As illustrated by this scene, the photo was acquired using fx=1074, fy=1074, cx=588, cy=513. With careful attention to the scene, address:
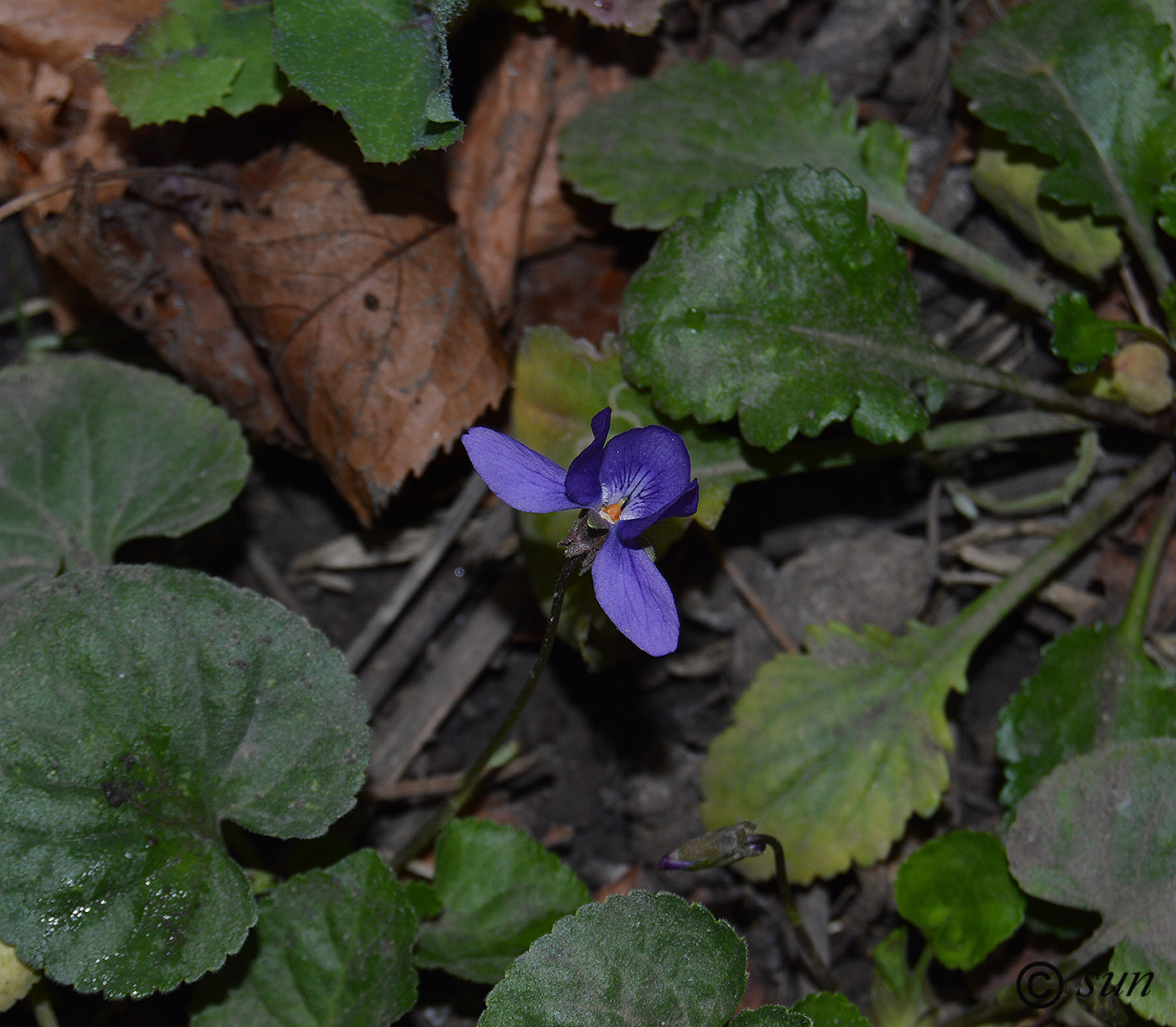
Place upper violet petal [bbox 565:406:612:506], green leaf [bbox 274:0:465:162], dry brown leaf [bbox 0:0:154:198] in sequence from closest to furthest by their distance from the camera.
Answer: upper violet petal [bbox 565:406:612:506], green leaf [bbox 274:0:465:162], dry brown leaf [bbox 0:0:154:198]

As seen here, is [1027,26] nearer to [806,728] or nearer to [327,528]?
[806,728]

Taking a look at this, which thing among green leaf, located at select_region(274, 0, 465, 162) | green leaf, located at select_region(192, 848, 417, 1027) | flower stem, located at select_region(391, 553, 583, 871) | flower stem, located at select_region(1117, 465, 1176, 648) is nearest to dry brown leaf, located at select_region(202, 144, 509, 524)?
green leaf, located at select_region(274, 0, 465, 162)

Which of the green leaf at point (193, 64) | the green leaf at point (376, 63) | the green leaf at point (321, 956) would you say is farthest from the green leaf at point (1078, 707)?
the green leaf at point (193, 64)

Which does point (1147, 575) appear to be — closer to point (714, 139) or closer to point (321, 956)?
point (714, 139)

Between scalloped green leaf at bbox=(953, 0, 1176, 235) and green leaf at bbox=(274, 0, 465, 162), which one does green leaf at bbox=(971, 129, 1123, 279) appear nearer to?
scalloped green leaf at bbox=(953, 0, 1176, 235)

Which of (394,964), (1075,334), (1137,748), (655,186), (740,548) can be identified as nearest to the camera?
(394,964)

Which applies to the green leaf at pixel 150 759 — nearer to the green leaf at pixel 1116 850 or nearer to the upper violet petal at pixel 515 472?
the upper violet petal at pixel 515 472

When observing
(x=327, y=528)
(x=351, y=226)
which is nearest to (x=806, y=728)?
(x=327, y=528)
